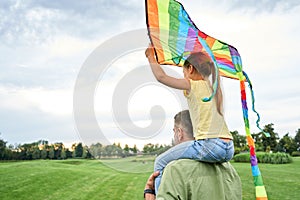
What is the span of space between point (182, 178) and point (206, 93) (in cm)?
51

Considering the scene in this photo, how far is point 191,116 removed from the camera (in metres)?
2.22

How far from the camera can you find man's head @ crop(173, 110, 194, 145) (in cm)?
223

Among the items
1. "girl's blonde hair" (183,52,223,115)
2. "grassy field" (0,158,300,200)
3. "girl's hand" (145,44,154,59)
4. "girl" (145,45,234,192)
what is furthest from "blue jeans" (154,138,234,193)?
"grassy field" (0,158,300,200)

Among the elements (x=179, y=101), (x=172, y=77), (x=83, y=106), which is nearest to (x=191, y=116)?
(x=179, y=101)

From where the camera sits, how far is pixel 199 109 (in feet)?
7.16

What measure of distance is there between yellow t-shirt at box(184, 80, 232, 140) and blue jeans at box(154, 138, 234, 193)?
0.14 ft

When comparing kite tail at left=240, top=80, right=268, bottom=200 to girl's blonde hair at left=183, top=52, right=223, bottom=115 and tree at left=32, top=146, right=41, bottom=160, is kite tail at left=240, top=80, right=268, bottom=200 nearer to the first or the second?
girl's blonde hair at left=183, top=52, right=223, bottom=115

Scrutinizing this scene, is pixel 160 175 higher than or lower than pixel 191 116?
lower

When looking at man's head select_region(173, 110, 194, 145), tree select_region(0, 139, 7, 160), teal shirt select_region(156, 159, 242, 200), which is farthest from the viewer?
tree select_region(0, 139, 7, 160)

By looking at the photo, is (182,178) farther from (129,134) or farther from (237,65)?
(237,65)

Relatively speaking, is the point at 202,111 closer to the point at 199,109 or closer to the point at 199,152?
the point at 199,109

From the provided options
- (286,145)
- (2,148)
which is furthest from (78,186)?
(286,145)

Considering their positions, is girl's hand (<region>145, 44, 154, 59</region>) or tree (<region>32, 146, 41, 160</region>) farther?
tree (<region>32, 146, 41, 160</region>)

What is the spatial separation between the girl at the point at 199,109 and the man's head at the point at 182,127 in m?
0.04
